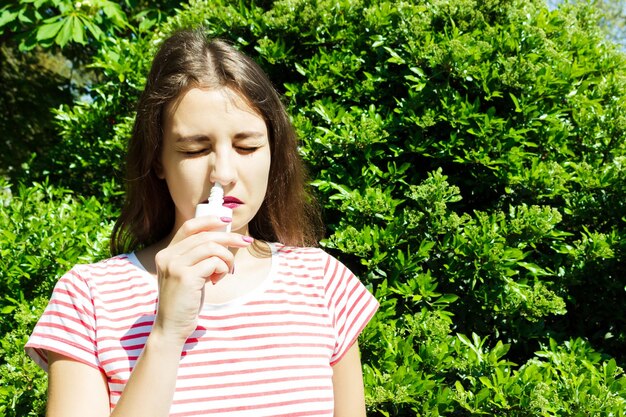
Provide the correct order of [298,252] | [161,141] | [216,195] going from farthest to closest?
[298,252] < [161,141] < [216,195]

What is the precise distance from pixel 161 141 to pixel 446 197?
49.5 inches

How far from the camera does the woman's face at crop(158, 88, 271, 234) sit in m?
1.58

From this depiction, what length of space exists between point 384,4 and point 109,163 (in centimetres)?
172

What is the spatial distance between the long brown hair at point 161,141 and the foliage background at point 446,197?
1.79 ft

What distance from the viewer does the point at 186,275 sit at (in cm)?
130

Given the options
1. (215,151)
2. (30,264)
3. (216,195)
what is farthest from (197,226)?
(30,264)

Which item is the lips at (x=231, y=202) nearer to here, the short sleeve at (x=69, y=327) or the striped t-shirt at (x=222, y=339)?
the striped t-shirt at (x=222, y=339)

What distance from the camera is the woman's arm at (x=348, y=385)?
1.75 meters

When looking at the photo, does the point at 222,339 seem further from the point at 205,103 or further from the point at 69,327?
the point at 205,103

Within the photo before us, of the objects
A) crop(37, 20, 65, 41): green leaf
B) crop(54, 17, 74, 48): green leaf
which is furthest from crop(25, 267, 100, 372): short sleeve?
crop(37, 20, 65, 41): green leaf

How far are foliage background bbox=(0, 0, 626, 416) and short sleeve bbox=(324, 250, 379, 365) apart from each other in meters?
0.49

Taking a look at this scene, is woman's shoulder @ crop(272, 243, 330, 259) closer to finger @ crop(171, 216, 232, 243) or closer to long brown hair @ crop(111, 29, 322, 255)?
long brown hair @ crop(111, 29, 322, 255)

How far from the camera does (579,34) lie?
3576 millimetres

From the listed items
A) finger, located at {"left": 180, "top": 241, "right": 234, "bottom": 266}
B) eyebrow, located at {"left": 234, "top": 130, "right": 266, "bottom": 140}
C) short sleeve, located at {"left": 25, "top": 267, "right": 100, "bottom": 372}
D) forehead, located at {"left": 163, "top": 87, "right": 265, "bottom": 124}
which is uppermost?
forehead, located at {"left": 163, "top": 87, "right": 265, "bottom": 124}
